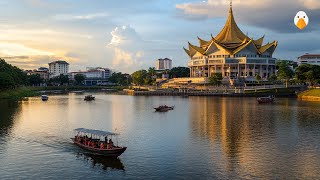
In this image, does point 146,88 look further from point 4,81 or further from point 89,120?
point 89,120

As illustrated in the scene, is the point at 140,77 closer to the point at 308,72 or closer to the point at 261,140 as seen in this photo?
the point at 308,72

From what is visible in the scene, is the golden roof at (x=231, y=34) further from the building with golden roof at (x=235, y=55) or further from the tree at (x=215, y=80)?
the tree at (x=215, y=80)

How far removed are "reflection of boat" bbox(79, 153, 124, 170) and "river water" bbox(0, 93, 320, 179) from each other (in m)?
0.08

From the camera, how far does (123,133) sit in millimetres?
49281

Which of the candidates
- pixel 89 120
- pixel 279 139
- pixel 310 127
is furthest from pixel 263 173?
pixel 89 120

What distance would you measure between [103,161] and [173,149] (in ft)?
26.3

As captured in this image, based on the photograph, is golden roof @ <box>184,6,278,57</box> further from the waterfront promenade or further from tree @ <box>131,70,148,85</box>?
the waterfront promenade

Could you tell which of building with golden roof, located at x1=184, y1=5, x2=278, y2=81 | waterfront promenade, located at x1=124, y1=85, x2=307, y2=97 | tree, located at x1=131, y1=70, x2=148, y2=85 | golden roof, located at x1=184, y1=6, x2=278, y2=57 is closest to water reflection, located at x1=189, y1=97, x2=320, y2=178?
waterfront promenade, located at x1=124, y1=85, x2=307, y2=97

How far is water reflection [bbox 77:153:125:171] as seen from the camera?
106 feet

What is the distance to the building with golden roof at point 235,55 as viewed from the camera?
167 metres

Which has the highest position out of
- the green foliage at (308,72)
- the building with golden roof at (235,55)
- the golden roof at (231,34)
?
the golden roof at (231,34)

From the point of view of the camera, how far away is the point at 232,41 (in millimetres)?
170750

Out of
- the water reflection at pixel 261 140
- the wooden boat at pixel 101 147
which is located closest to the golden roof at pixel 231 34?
the water reflection at pixel 261 140

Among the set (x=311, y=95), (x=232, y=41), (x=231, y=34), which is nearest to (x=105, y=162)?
(x=311, y=95)
